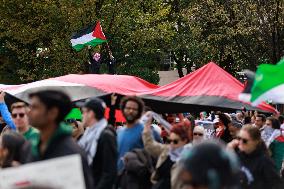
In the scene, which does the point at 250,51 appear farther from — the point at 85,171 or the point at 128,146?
the point at 85,171

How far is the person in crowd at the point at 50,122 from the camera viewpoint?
15.9ft

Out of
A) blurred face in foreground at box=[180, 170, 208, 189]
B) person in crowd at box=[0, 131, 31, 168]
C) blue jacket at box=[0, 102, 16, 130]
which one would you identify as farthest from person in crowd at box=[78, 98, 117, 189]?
blue jacket at box=[0, 102, 16, 130]

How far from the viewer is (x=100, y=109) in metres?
7.13

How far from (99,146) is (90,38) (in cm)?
1578

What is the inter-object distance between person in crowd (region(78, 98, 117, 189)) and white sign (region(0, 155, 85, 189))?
2.18 meters

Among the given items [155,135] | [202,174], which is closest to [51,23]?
[155,135]

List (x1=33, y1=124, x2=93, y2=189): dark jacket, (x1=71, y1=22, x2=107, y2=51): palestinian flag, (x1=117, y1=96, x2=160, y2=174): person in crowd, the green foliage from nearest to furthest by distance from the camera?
(x1=33, y1=124, x2=93, y2=189): dark jacket
(x1=117, y1=96, x2=160, y2=174): person in crowd
(x1=71, y1=22, x2=107, y2=51): palestinian flag
the green foliage

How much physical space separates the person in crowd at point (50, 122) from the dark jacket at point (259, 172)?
300 centimetres

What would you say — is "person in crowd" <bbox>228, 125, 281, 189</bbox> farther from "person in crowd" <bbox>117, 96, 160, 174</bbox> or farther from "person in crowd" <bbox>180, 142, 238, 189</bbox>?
"person in crowd" <bbox>180, 142, 238, 189</bbox>

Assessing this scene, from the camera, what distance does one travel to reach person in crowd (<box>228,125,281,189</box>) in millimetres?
7410

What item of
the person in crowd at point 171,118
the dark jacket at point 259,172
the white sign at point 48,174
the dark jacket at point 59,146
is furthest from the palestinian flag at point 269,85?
the person in crowd at point 171,118

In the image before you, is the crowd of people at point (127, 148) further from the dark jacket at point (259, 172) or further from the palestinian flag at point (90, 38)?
the palestinian flag at point (90, 38)

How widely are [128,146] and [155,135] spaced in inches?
16.7

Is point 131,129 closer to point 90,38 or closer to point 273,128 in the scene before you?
point 273,128
